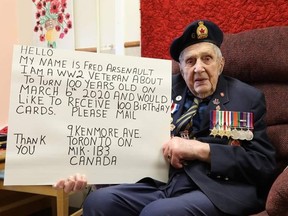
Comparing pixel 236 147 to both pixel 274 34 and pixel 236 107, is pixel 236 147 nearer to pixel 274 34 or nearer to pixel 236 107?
pixel 236 107

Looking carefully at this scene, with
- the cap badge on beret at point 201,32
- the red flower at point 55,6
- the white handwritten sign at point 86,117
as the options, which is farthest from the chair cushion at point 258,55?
the red flower at point 55,6

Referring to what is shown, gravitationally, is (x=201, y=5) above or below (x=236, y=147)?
above

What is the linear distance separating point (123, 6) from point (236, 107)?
3.26ft

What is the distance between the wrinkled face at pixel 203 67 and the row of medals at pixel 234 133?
0.50 feet

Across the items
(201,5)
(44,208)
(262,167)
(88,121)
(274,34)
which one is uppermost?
(201,5)

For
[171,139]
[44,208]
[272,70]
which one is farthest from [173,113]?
[44,208]

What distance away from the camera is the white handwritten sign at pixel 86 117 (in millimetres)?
1086

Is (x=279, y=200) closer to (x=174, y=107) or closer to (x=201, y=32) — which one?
(x=174, y=107)

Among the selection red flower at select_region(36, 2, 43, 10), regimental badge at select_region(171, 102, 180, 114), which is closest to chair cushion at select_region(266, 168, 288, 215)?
regimental badge at select_region(171, 102, 180, 114)

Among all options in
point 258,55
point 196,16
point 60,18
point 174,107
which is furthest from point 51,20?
point 258,55

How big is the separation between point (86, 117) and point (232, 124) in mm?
491

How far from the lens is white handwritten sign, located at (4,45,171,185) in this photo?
1086 millimetres

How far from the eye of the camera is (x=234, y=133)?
1.19m

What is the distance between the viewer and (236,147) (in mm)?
1148
